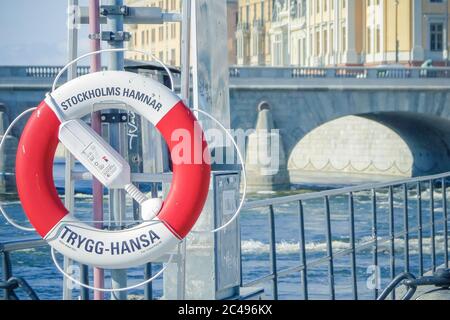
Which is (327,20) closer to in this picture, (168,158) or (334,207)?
(334,207)

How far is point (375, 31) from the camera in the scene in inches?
898

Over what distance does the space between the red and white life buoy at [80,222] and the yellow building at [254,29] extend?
2334 centimetres

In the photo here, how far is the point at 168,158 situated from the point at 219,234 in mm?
186

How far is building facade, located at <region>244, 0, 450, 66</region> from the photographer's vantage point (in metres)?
22.2

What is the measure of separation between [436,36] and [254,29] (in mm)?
4723


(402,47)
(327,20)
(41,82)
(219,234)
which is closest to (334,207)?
(41,82)

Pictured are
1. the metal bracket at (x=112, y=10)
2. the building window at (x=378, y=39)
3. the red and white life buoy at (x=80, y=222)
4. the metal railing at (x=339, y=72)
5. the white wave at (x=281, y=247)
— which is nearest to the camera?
the red and white life buoy at (x=80, y=222)

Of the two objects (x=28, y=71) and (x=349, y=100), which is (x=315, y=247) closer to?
(x=28, y=71)

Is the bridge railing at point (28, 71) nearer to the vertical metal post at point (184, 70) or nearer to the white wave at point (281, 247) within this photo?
the white wave at point (281, 247)

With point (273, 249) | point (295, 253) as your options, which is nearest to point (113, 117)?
point (273, 249)

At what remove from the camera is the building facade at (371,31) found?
2223cm

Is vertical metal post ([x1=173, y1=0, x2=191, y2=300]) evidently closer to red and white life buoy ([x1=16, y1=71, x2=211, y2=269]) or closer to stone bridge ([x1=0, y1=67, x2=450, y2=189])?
red and white life buoy ([x1=16, y1=71, x2=211, y2=269])

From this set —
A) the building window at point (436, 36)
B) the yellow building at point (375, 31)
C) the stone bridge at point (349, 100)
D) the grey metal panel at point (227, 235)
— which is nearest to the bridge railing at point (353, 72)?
the stone bridge at point (349, 100)

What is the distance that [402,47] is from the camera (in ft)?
72.6
